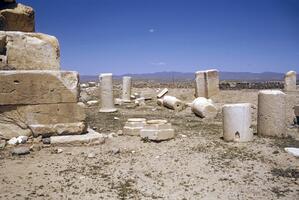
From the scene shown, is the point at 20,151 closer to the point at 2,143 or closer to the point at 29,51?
the point at 2,143

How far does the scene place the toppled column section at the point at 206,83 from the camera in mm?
16547

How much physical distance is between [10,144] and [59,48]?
2505 millimetres

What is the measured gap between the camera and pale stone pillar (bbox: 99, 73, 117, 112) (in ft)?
47.4

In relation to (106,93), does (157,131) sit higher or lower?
lower

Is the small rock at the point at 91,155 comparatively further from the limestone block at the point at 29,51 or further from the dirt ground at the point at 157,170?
the limestone block at the point at 29,51

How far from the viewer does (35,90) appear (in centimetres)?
771

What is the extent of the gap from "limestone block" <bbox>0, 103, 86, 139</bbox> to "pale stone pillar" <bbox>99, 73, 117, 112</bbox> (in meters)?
6.36

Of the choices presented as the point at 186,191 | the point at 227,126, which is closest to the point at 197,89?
the point at 227,126

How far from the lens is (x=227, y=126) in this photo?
8.34 m

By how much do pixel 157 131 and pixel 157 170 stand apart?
230cm

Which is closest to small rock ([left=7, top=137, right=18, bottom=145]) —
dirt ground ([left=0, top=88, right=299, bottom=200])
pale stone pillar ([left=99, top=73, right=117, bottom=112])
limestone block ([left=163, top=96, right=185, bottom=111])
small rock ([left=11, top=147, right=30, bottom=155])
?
dirt ground ([left=0, top=88, right=299, bottom=200])

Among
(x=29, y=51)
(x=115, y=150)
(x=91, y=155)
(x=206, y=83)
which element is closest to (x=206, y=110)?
(x=206, y=83)

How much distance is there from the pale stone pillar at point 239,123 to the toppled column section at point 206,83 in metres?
8.34

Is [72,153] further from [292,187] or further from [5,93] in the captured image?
[292,187]
